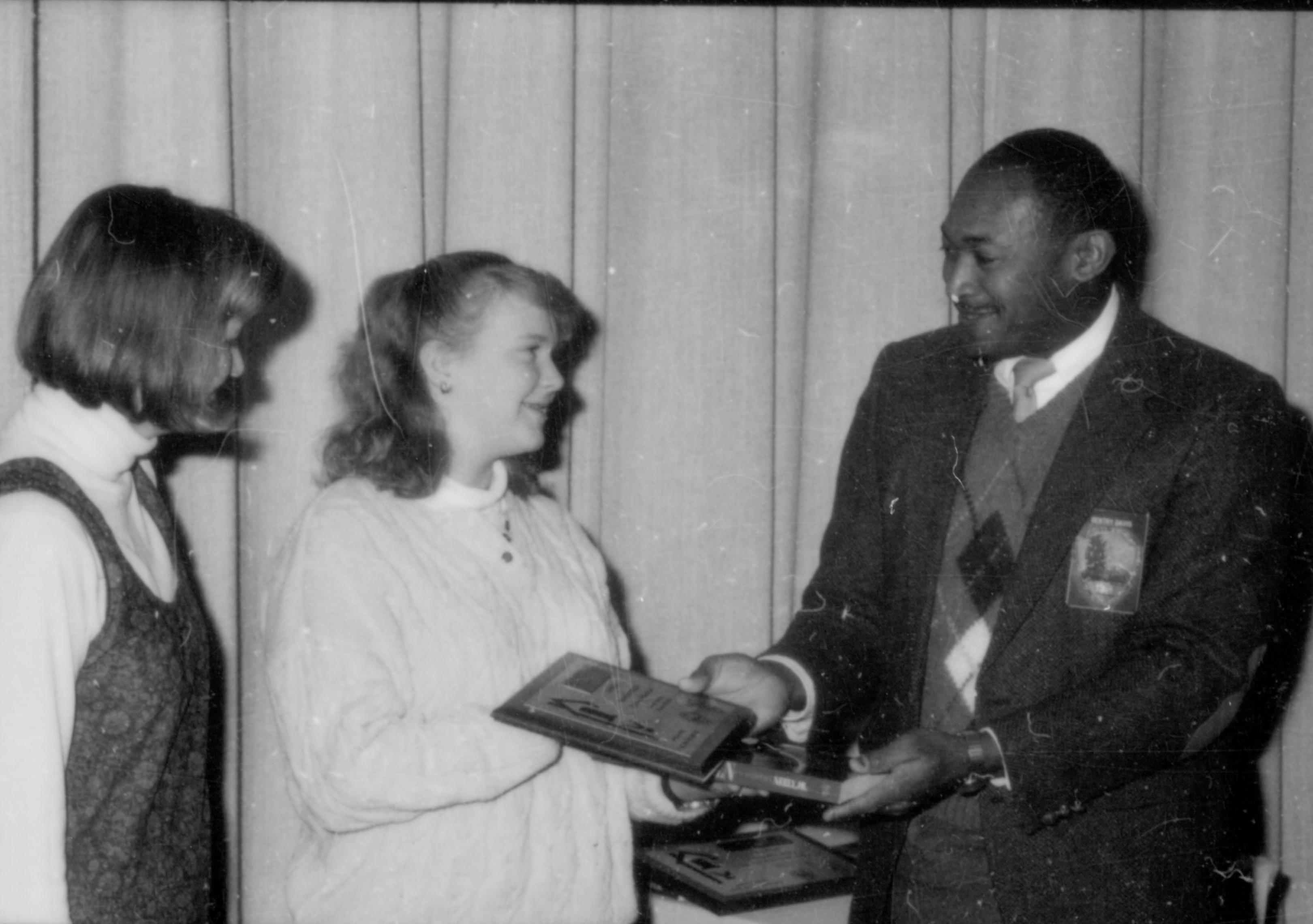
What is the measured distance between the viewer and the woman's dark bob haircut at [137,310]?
1467 millimetres

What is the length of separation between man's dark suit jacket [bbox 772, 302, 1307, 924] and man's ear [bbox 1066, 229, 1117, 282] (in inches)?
4.7

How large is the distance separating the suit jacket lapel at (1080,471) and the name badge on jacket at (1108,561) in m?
0.02

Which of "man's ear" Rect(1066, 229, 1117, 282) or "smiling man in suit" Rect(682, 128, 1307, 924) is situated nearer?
→ "smiling man in suit" Rect(682, 128, 1307, 924)

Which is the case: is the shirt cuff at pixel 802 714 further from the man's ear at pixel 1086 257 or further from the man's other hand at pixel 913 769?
the man's ear at pixel 1086 257

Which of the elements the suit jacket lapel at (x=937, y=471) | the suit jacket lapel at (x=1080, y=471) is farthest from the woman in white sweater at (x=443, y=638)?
the suit jacket lapel at (x=1080, y=471)

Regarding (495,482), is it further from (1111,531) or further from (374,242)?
(1111,531)

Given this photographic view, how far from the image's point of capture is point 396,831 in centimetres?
158

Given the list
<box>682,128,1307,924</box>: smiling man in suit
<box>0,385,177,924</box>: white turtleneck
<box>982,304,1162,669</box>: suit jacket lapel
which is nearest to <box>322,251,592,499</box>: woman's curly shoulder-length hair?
<box>0,385,177,924</box>: white turtleneck

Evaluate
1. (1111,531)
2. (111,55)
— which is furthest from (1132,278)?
(111,55)

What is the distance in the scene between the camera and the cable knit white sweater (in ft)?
4.97

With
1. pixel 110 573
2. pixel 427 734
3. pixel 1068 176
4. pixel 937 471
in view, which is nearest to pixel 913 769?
pixel 937 471

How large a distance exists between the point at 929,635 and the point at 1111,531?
31 cm

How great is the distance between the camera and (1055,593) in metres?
1.67

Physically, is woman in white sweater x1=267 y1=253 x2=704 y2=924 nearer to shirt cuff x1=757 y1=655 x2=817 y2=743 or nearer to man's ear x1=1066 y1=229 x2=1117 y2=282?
shirt cuff x1=757 y1=655 x2=817 y2=743
